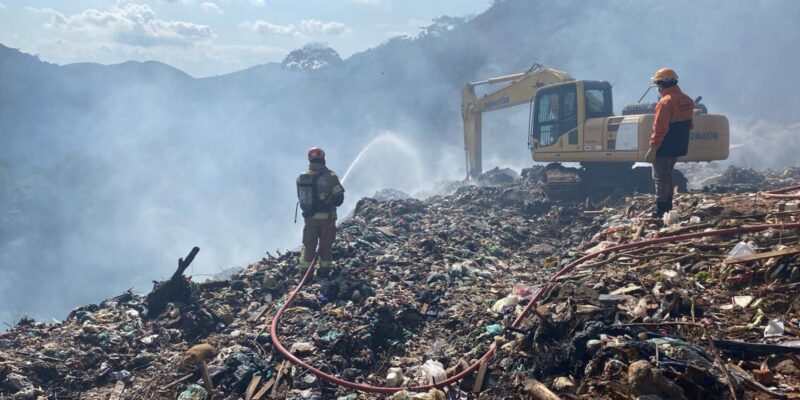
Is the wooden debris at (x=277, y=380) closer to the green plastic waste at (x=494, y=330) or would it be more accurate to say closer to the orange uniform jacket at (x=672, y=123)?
the green plastic waste at (x=494, y=330)

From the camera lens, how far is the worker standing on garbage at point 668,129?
641 centimetres

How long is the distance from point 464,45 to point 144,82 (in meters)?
24.5

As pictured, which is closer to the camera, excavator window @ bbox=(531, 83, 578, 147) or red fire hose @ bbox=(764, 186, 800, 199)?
red fire hose @ bbox=(764, 186, 800, 199)

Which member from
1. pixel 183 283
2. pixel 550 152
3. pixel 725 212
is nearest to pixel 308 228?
pixel 183 283

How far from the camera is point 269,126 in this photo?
41.2m

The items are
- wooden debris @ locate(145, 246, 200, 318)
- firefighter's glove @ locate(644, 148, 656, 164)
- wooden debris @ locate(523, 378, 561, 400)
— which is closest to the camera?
wooden debris @ locate(523, 378, 561, 400)

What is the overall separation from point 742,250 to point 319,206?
16.5 feet

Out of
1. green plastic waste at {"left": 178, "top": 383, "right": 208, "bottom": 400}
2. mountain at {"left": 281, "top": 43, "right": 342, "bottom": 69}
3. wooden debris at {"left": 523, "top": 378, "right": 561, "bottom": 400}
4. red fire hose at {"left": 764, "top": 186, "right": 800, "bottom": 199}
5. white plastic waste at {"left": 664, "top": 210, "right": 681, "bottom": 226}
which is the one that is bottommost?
green plastic waste at {"left": 178, "top": 383, "right": 208, "bottom": 400}

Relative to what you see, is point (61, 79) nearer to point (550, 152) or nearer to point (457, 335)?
point (550, 152)

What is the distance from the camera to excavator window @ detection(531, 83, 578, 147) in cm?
1148

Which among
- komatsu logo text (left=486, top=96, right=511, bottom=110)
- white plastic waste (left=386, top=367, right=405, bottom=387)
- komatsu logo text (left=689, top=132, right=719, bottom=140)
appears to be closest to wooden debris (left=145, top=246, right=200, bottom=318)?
white plastic waste (left=386, top=367, right=405, bottom=387)

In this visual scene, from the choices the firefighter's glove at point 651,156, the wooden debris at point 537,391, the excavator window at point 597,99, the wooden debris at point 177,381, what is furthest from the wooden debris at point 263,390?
the excavator window at point 597,99

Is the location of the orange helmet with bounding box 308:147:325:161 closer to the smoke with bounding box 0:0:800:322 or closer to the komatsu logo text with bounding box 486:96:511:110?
the komatsu logo text with bounding box 486:96:511:110

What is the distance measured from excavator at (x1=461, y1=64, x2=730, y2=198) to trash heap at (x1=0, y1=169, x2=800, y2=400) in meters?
2.40
